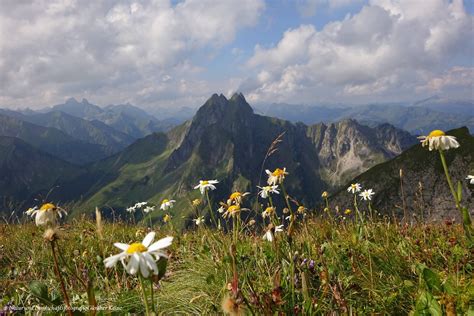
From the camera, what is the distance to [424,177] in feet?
284

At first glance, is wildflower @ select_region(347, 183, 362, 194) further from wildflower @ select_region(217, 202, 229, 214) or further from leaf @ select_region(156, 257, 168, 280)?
leaf @ select_region(156, 257, 168, 280)

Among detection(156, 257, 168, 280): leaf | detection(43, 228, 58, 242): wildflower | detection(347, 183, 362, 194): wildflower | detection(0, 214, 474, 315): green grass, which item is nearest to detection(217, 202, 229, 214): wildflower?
detection(0, 214, 474, 315): green grass

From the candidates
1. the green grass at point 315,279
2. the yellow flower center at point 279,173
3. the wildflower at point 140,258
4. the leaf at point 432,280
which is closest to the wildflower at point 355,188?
the green grass at point 315,279

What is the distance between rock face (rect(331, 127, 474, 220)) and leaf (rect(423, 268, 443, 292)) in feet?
199

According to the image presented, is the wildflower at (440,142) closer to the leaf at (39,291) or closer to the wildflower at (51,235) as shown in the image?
the wildflower at (51,235)

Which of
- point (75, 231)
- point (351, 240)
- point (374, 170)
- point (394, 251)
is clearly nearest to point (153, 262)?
point (394, 251)

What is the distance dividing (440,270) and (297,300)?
2198mm

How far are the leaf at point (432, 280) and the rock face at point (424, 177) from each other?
6079 cm

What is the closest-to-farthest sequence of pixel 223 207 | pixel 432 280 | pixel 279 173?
pixel 432 280, pixel 279 173, pixel 223 207

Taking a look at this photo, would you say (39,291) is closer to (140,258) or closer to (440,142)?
(140,258)

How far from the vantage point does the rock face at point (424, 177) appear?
230 ft

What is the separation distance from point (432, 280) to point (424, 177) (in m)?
94.2

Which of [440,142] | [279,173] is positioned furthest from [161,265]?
[440,142]

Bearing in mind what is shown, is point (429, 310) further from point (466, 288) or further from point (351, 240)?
point (351, 240)
